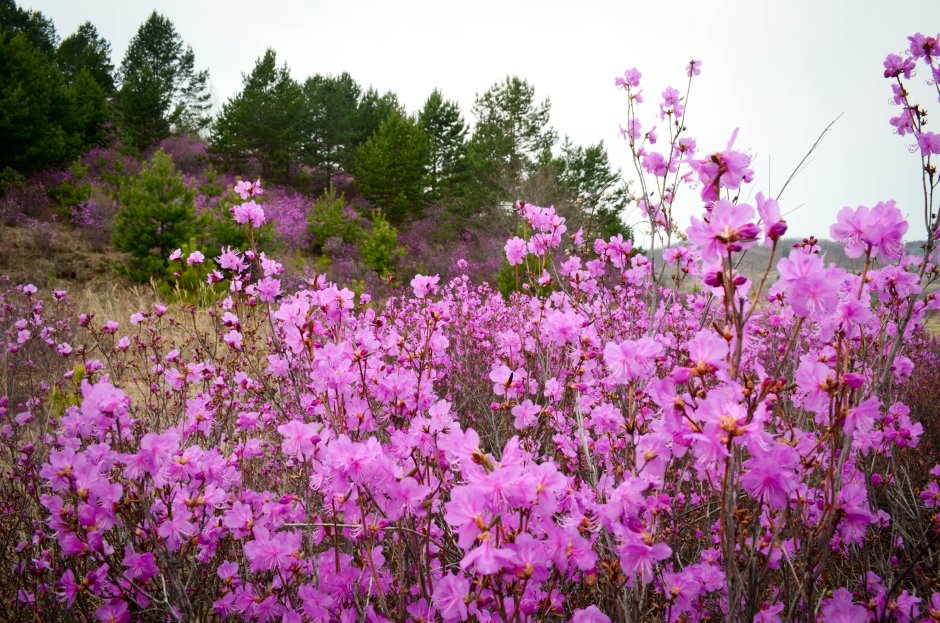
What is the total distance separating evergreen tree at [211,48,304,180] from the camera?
18859 mm

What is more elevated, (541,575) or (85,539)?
(541,575)

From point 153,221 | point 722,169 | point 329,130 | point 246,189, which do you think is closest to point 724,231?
point 722,169

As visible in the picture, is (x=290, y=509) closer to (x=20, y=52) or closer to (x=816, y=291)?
(x=816, y=291)

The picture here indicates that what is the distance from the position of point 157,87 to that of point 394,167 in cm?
1041

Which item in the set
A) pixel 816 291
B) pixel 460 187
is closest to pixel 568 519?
pixel 816 291

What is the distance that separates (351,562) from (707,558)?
1.52 m

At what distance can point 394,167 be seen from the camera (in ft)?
58.9

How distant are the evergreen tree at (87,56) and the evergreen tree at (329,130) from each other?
9071 mm

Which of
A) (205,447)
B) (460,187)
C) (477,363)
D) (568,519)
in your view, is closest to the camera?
(568,519)

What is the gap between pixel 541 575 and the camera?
1035mm

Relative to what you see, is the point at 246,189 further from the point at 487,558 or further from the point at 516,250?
the point at 487,558

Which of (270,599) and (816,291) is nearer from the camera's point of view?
(816,291)

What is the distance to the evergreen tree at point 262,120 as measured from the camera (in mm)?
18859

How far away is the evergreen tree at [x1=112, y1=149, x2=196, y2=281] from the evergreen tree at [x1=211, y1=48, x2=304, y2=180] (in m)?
11.0
